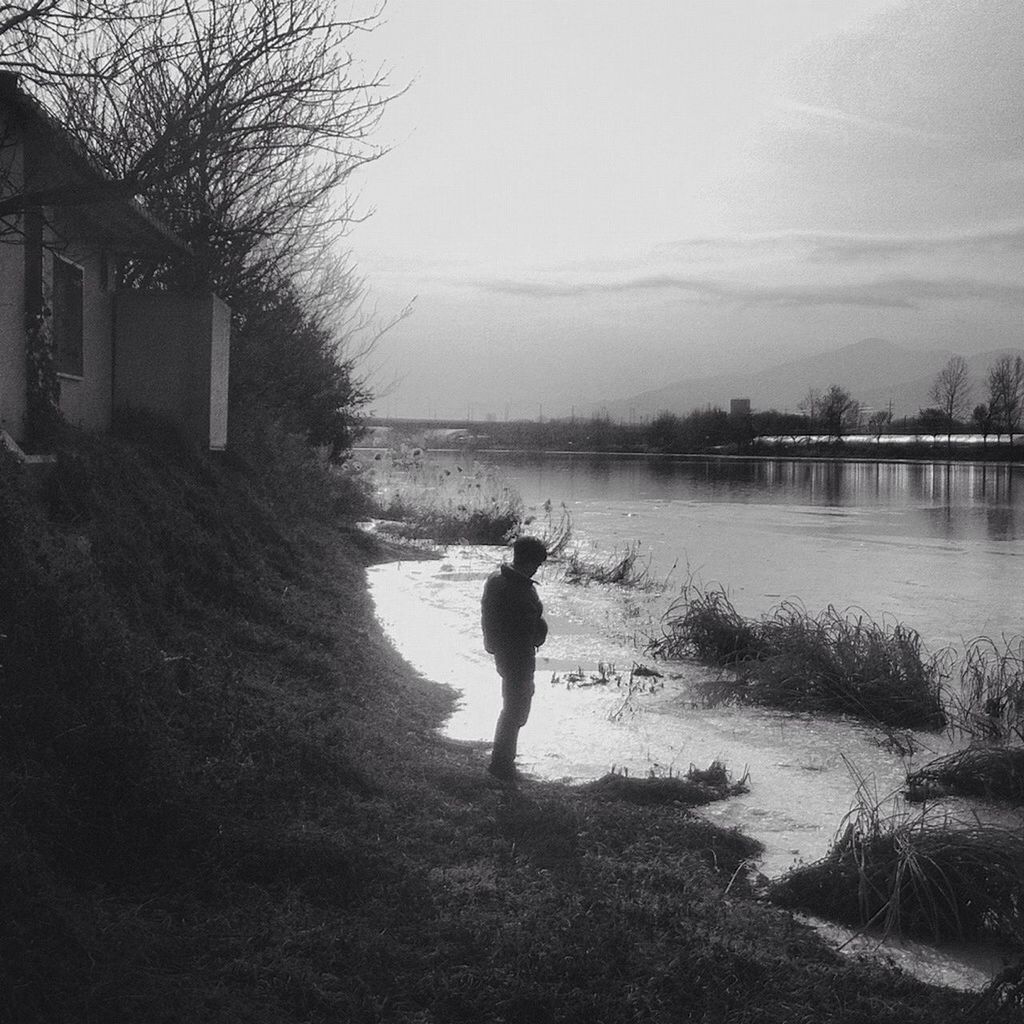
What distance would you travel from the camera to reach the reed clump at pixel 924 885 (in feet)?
15.2

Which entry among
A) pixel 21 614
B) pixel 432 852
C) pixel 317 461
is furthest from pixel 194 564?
pixel 317 461

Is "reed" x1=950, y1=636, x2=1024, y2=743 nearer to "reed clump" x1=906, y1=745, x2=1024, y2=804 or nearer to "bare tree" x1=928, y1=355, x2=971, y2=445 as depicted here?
"reed clump" x1=906, y1=745, x2=1024, y2=804

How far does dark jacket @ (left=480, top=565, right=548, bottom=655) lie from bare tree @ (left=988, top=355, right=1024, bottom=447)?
95.2 m

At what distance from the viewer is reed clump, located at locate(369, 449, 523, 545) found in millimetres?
22422

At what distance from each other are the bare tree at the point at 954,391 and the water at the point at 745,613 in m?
76.2

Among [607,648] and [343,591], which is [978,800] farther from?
[343,591]

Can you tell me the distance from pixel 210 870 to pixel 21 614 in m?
1.55

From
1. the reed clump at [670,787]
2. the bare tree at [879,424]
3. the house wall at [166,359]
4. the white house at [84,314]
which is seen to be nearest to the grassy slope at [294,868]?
the reed clump at [670,787]

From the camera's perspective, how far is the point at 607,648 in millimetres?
11969

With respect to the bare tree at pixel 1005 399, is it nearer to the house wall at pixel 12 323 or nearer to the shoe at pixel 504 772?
the house wall at pixel 12 323

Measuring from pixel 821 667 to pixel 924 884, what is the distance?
544cm

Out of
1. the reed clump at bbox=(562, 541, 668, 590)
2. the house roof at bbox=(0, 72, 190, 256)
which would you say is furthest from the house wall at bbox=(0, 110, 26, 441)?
the reed clump at bbox=(562, 541, 668, 590)

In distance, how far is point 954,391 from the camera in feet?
352

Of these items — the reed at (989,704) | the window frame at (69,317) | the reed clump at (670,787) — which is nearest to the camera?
the reed clump at (670,787)
